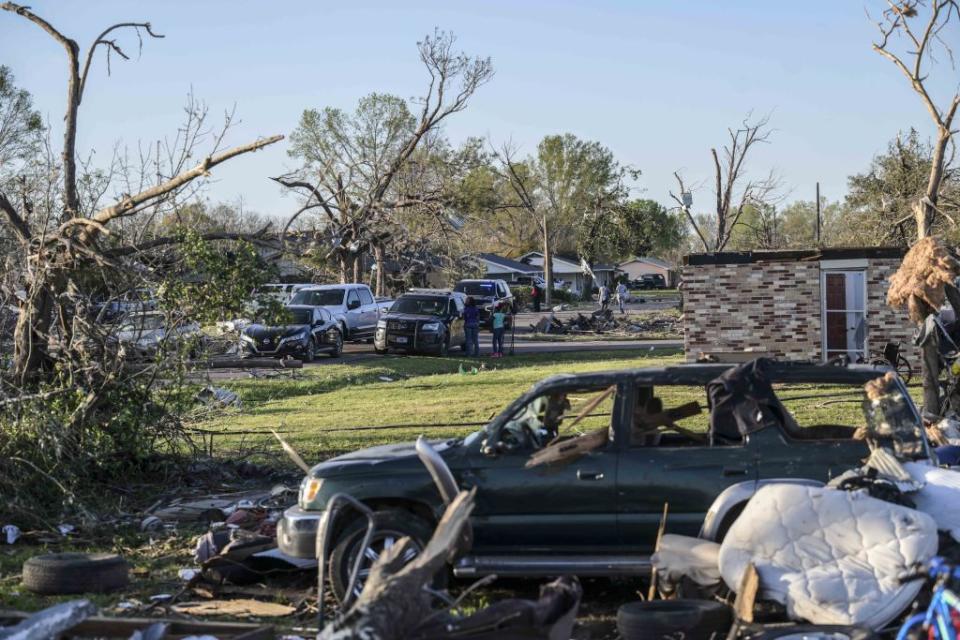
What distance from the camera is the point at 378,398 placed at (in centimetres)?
2267

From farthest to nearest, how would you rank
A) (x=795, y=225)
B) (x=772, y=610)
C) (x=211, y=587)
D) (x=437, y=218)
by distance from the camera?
(x=795, y=225) → (x=437, y=218) → (x=211, y=587) → (x=772, y=610)

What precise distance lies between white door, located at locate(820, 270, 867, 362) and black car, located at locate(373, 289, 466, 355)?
11.1 meters

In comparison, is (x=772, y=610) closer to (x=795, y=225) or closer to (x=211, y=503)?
(x=211, y=503)

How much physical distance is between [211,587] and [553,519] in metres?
2.65

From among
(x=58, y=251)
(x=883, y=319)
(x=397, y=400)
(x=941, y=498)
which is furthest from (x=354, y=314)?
(x=941, y=498)

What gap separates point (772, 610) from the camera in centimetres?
709

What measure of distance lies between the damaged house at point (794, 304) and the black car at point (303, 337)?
384 inches

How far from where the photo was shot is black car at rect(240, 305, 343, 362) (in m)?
28.9

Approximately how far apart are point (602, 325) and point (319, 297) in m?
13.7

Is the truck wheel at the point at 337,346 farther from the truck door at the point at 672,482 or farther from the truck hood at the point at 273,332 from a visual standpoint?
the truck door at the point at 672,482

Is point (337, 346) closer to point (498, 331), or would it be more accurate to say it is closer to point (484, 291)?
point (498, 331)

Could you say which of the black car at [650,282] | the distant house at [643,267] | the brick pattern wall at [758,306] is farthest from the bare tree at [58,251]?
the distant house at [643,267]

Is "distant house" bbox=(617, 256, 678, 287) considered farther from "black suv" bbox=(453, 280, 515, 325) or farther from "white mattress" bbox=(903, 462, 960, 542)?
"white mattress" bbox=(903, 462, 960, 542)

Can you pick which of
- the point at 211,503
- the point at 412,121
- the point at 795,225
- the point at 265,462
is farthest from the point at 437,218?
the point at 795,225
